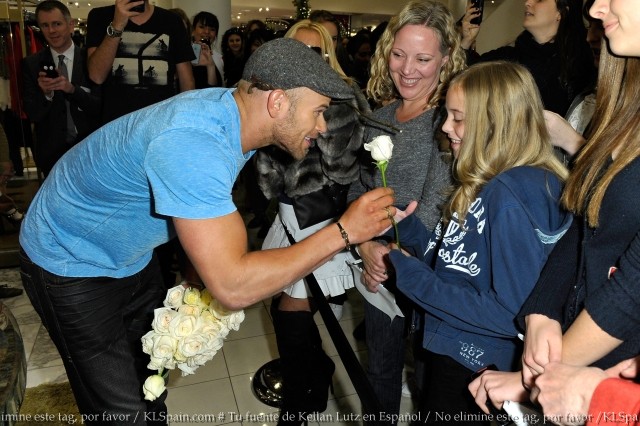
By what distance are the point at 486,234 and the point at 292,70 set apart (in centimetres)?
69

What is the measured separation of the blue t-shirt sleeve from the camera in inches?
46.0

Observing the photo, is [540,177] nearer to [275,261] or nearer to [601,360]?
[601,360]

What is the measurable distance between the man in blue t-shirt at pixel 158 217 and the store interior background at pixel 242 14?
10.0ft

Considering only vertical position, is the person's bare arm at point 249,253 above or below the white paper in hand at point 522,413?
above

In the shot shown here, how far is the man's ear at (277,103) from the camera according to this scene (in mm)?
1353

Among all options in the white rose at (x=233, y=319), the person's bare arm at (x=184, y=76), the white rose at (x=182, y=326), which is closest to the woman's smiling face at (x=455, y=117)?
the white rose at (x=233, y=319)

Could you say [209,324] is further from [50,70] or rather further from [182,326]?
[50,70]

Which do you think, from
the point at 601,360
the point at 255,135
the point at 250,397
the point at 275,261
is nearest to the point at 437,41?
the point at 255,135

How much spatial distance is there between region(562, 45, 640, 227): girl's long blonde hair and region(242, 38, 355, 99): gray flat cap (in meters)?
0.63

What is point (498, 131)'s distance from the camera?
1473 mm

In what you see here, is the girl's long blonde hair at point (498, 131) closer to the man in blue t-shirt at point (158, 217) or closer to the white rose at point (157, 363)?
the man in blue t-shirt at point (158, 217)

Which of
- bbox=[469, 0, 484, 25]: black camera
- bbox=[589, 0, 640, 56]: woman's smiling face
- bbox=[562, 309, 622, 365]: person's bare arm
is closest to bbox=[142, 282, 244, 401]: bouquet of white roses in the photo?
bbox=[562, 309, 622, 365]: person's bare arm

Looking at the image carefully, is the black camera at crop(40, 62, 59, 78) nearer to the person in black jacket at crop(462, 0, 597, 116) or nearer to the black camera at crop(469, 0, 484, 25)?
the black camera at crop(469, 0, 484, 25)

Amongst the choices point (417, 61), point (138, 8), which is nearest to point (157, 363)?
point (417, 61)
